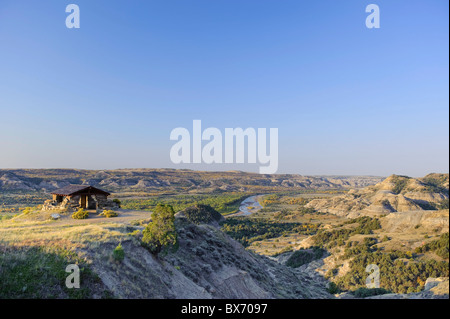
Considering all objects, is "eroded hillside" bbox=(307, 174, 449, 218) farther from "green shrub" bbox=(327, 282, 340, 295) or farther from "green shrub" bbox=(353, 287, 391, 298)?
"green shrub" bbox=(353, 287, 391, 298)

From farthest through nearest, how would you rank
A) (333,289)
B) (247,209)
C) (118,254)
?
(247,209), (333,289), (118,254)

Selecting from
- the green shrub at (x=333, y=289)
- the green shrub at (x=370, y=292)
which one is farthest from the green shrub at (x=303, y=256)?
the green shrub at (x=370, y=292)

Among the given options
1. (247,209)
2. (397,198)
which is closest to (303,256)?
(397,198)

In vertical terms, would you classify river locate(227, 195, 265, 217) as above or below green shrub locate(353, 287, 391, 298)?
below

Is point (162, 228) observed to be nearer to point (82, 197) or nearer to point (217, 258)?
point (217, 258)

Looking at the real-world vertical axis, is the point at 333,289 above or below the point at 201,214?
below

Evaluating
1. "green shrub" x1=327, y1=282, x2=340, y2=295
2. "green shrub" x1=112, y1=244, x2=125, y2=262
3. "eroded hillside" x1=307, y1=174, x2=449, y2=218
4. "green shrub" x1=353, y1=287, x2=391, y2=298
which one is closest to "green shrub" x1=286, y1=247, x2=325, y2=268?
"green shrub" x1=327, y1=282, x2=340, y2=295

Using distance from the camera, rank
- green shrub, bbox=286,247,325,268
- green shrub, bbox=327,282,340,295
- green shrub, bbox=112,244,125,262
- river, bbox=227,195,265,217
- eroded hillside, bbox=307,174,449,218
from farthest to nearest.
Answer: river, bbox=227,195,265,217
eroded hillside, bbox=307,174,449,218
green shrub, bbox=286,247,325,268
green shrub, bbox=327,282,340,295
green shrub, bbox=112,244,125,262

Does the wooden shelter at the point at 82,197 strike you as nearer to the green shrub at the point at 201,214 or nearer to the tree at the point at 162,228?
the tree at the point at 162,228
